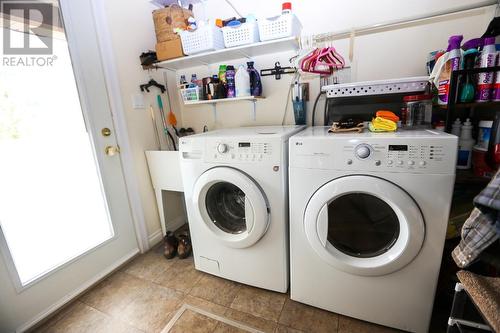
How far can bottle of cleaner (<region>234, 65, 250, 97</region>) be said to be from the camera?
5.51 ft

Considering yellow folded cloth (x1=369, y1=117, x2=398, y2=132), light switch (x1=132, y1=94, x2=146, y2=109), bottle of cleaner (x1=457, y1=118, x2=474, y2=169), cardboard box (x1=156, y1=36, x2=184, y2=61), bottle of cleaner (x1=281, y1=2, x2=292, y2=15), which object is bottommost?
bottle of cleaner (x1=457, y1=118, x2=474, y2=169)

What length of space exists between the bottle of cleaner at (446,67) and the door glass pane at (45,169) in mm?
2063

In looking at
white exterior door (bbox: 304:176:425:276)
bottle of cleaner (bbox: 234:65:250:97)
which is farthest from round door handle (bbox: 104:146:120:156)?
white exterior door (bbox: 304:176:425:276)

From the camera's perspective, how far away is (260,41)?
1.52 m

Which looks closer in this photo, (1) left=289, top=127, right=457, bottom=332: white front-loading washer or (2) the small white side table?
(1) left=289, top=127, right=457, bottom=332: white front-loading washer

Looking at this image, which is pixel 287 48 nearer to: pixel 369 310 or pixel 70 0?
pixel 70 0

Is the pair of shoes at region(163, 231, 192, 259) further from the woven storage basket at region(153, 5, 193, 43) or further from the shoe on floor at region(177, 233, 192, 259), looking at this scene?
the woven storage basket at region(153, 5, 193, 43)

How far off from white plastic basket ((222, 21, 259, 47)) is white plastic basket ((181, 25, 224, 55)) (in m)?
0.07

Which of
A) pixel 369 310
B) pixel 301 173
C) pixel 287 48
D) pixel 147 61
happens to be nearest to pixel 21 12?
pixel 147 61

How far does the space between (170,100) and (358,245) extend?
→ 1.92 meters

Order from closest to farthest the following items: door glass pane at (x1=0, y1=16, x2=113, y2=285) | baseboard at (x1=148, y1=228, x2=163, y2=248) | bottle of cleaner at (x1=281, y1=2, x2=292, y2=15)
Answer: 1. door glass pane at (x1=0, y1=16, x2=113, y2=285)
2. bottle of cleaner at (x1=281, y1=2, x2=292, y2=15)
3. baseboard at (x1=148, y1=228, x2=163, y2=248)

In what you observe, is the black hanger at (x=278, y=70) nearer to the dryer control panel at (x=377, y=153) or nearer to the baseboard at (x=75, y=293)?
the dryer control panel at (x=377, y=153)

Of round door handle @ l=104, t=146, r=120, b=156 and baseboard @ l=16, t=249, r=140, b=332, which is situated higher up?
round door handle @ l=104, t=146, r=120, b=156

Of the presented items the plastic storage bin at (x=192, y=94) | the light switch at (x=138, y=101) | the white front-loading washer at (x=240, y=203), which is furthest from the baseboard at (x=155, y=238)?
Answer: the plastic storage bin at (x=192, y=94)
